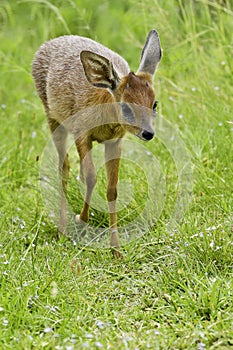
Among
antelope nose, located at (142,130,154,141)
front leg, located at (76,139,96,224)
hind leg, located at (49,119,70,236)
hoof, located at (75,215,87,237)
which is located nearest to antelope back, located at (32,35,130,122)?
hind leg, located at (49,119,70,236)

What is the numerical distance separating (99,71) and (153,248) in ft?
3.80

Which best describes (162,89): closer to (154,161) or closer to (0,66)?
(154,161)

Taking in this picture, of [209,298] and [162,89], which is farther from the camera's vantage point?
[162,89]

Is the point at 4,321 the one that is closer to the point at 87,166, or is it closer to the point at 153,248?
the point at 153,248

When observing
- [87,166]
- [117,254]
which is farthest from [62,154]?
[117,254]

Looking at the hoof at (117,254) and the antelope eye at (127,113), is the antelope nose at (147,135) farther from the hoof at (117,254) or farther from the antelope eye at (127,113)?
the hoof at (117,254)

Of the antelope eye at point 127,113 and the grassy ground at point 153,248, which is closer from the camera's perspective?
the grassy ground at point 153,248

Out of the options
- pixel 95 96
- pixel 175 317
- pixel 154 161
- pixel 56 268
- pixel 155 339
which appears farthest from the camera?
pixel 154 161

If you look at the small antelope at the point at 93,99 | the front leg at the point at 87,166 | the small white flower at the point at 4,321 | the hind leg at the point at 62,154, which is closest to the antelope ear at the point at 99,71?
the small antelope at the point at 93,99

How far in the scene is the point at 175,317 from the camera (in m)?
3.71

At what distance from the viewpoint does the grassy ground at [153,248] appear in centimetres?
358

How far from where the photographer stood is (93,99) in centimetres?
469

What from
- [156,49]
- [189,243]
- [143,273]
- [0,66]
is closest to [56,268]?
[143,273]

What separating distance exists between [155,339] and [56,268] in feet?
2.92
